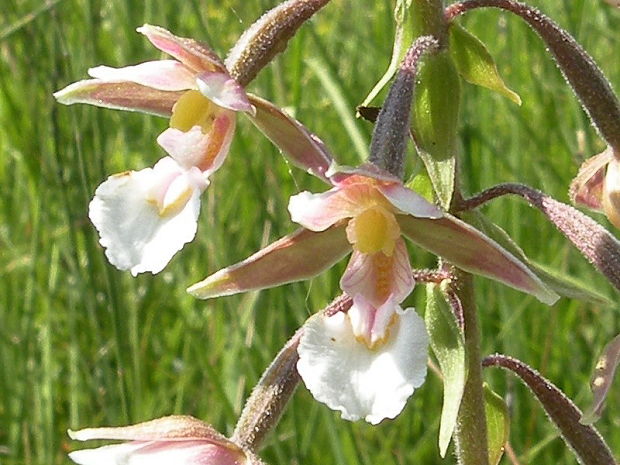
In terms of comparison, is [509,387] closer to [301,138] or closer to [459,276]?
[459,276]

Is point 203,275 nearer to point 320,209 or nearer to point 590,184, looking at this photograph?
point 590,184

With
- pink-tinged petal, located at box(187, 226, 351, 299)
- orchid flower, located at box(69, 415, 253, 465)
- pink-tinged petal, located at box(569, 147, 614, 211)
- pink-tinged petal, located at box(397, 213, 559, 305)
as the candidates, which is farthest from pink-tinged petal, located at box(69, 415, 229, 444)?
pink-tinged petal, located at box(569, 147, 614, 211)

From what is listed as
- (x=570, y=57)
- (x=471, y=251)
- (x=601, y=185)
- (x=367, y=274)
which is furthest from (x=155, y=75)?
(x=601, y=185)

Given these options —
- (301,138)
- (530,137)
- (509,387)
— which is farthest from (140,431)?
(530,137)

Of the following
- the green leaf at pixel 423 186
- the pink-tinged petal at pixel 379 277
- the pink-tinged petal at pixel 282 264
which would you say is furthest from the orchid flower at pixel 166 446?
the green leaf at pixel 423 186

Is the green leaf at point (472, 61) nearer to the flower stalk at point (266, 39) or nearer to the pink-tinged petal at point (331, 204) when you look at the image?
the flower stalk at point (266, 39)
